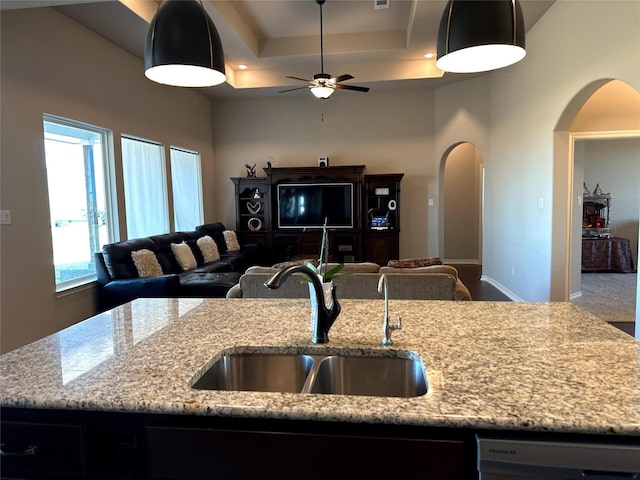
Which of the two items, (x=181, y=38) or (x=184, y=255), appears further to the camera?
(x=184, y=255)

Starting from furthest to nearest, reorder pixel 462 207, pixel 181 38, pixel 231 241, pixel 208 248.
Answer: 1. pixel 462 207
2. pixel 231 241
3. pixel 208 248
4. pixel 181 38

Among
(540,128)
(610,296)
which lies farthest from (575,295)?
(540,128)

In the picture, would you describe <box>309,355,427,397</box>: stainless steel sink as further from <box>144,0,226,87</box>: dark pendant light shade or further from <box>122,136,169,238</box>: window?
<box>122,136,169,238</box>: window

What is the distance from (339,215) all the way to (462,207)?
111 inches

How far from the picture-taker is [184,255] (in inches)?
213

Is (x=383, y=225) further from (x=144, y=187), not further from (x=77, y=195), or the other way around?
(x=77, y=195)

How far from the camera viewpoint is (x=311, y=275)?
1.31m

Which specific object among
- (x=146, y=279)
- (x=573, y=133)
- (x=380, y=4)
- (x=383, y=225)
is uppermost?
(x=380, y=4)

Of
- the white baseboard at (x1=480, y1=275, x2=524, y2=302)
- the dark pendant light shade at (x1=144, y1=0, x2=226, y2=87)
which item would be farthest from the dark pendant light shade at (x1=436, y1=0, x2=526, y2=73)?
the white baseboard at (x1=480, y1=275, x2=524, y2=302)

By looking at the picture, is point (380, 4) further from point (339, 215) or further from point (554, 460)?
point (554, 460)

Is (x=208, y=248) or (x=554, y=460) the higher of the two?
(x=208, y=248)

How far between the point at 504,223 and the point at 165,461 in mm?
5658

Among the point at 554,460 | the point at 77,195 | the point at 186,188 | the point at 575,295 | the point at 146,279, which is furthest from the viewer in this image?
the point at 186,188

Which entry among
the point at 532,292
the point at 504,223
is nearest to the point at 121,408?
the point at 532,292
